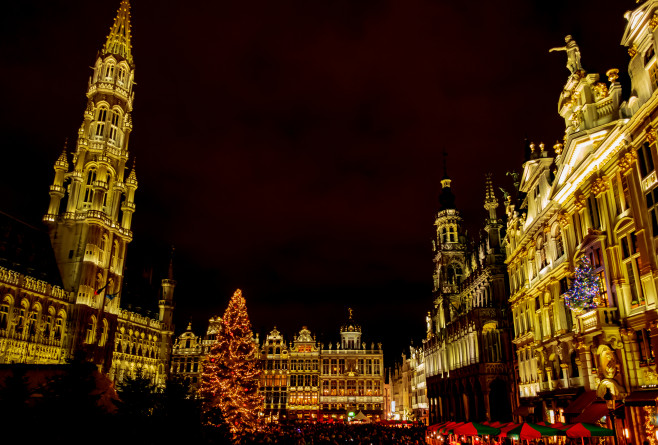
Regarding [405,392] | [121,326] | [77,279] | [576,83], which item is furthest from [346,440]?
[405,392]

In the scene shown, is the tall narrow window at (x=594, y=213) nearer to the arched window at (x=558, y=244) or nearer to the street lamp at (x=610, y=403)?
the arched window at (x=558, y=244)

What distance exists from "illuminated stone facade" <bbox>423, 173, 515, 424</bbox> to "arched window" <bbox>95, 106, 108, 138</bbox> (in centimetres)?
4372

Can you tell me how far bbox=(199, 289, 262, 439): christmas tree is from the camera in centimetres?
3430

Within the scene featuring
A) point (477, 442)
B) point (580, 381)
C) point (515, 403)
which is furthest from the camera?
point (515, 403)

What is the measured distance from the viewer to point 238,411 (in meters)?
34.2

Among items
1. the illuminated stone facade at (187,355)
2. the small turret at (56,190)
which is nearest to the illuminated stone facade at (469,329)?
the small turret at (56,190)

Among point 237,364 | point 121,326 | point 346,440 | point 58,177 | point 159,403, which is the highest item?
point 58,177

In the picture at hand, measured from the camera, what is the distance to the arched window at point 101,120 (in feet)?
194

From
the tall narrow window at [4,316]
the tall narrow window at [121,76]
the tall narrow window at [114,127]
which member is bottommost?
the tall narrow window at [4,316]

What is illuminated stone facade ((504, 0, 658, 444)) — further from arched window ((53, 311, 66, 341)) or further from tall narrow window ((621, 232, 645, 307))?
arched window ((53, 311, 66, 341))

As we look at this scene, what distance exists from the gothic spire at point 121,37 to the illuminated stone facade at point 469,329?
157ft

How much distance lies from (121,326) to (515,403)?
50.5 m

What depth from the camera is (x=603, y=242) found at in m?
21.5

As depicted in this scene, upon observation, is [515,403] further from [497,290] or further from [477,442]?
[477,442]
